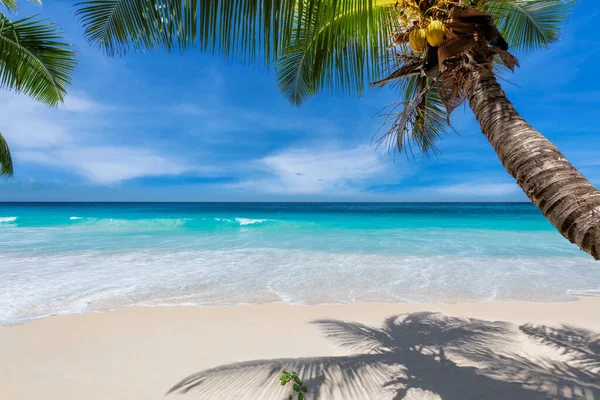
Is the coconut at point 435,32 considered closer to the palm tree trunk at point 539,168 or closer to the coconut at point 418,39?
the coconut at point 418,39

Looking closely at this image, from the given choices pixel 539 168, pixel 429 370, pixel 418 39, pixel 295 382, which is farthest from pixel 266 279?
pixel 539 168

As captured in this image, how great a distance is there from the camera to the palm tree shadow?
2406 mm

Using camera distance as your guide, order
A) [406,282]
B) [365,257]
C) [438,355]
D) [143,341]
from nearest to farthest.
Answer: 1. [438,355]
2. [143,341]
3. [406,282]
4. [365,257]

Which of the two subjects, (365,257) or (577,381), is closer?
(577,381)

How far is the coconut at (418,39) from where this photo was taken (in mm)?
2037

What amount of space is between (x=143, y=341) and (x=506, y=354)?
3902 mm

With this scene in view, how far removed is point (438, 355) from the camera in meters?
2.95

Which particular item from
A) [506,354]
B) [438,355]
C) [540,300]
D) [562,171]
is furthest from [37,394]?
[540,300]

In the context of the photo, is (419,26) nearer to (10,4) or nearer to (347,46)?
(347,46)

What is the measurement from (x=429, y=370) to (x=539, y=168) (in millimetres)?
2139

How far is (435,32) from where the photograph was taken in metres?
1.93

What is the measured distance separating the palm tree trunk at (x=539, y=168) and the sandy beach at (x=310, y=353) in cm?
186

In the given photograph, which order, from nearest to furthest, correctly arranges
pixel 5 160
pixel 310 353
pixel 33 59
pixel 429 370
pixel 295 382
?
pixel 295 382
pixel 429 370
pixel 310 353
pixel 33 59
pixel 5 160

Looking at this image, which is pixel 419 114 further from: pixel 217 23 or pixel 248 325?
pixel 248 325
